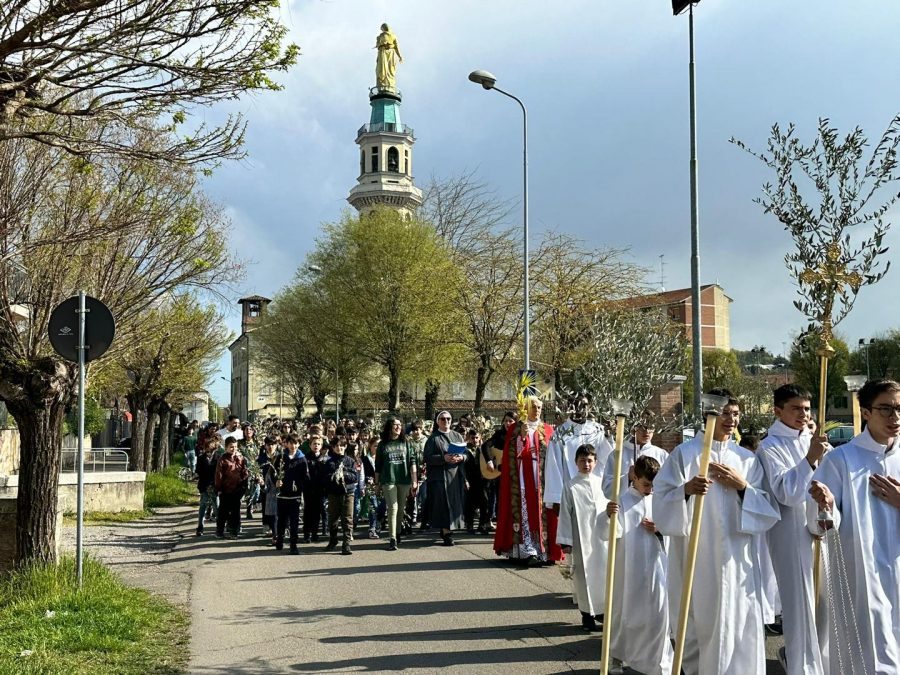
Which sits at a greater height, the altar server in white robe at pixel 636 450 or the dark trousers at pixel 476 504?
the altar server in white robe at pixel 636 450

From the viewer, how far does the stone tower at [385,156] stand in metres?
76.4

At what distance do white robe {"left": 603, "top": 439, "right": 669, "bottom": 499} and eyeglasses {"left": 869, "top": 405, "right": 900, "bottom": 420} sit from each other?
1541 millimetres

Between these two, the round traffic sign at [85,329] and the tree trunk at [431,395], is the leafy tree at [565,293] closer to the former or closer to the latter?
the tree trunk at [431,395]

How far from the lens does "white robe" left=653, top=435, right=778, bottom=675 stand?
579 centimetres

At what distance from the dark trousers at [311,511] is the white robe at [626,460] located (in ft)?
20.4

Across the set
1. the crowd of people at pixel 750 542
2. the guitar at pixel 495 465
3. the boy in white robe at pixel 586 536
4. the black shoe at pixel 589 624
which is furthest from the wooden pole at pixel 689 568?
the guitar at pixel 495 465

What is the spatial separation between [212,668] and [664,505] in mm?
3639

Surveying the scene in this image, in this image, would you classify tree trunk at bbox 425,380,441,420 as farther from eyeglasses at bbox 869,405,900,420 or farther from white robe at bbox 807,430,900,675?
eyeglasses at bbox 869,405,900,420

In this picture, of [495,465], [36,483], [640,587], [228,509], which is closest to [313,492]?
[228,509]

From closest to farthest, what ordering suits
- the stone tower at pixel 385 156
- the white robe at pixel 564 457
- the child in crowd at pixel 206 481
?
the white robe at pixel 564 457, the child in crowd at pixel 206 481, the stone tower at pixel 385 156

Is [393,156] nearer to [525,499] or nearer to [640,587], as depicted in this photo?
[525,499]

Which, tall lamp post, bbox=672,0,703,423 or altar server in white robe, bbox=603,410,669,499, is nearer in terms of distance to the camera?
altar server in white robe, bbox=603,410,669,499

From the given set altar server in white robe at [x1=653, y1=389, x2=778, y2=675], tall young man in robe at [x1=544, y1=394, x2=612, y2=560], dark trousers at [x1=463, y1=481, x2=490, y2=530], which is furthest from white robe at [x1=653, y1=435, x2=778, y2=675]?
dark trousers at [x1=463, y1=481, x2=490, y2=530]

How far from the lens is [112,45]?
6.48m
